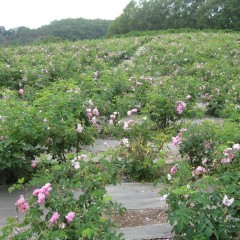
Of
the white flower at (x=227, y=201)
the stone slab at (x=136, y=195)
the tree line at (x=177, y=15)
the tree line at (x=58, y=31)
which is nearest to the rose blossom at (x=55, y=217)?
the white flower at (x=227, y=201)

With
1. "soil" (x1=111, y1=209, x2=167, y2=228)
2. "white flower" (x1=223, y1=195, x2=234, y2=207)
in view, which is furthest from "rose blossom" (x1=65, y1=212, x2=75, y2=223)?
"soil" (x1=111, y1=209, x2=167, y2=228)

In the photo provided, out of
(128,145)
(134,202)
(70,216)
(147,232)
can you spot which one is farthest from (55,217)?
(128,145)

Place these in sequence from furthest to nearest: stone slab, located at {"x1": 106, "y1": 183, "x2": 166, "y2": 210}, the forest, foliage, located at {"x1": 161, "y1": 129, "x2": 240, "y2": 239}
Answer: the forest → stone slab, located at {"x1": 106, "y1": 183, "x2": 166, "y2": 210} → foliage, located at {"x1": 161, "y1": 129, "x2": 240, "y2": 239}

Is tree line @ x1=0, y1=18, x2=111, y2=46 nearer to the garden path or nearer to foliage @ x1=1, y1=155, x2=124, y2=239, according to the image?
the garden path

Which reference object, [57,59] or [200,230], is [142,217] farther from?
[57,59]

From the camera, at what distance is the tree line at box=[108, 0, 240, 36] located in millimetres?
47406

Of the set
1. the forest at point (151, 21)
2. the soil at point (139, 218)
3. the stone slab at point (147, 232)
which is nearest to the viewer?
the stone slab at point (147, 232)

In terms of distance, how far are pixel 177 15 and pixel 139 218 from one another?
54.7 m

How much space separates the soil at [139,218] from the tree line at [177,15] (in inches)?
1719

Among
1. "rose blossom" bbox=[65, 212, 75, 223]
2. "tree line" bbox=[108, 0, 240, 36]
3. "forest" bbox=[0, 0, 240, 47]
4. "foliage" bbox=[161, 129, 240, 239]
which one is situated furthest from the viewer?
"forest" bbox=[0, 0, 240, 47]

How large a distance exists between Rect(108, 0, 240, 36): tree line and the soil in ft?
143

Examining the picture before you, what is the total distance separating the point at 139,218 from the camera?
13.1 ft

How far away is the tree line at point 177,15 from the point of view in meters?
47.4

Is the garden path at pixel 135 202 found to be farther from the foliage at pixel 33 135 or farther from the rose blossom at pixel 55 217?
the rose blossom at pixel 55 217
